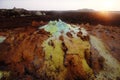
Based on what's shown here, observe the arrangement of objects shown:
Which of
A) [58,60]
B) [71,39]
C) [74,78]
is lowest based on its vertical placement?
[74,78]

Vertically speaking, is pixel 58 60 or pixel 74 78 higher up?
pixel 58 60

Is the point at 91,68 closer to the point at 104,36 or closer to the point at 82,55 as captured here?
the point at 82,55

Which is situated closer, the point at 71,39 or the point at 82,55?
the point at 82,55

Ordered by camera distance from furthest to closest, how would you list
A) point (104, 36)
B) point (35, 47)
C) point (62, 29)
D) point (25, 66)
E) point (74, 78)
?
point (104, 36) → point (62, 29) → point (35, 47) → point (25, 66) → point (74, 78)

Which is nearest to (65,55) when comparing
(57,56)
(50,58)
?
(57,56)

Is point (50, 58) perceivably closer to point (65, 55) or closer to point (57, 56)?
point (57, 56)

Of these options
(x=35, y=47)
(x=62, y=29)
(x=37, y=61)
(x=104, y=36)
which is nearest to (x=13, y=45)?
(x=35, y=47)

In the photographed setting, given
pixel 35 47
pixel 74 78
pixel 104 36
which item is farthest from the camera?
pixel 104 36
